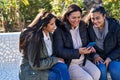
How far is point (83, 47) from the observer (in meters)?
5.12

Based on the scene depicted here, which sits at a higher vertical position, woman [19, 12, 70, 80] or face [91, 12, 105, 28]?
face [91, 12, 105, 28]

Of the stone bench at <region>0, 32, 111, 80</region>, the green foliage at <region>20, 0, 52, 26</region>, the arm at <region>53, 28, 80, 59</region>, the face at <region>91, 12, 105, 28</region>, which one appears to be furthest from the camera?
the green foliage at <region>20, 0, 52, 26</region>

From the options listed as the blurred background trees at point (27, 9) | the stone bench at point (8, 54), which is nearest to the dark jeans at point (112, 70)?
the stone bench at point (8, 54)

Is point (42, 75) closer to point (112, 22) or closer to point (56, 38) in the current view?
point (56, 38)

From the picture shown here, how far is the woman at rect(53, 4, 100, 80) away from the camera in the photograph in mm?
4961

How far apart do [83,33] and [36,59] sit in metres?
0.91

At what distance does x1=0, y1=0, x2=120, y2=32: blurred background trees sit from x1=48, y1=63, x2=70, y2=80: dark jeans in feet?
8.83

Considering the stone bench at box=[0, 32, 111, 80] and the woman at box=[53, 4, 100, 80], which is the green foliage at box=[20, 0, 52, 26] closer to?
the stone bench at box=[0, 32, 111, 80]

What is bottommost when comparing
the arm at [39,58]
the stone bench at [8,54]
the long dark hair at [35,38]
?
the stone bench at [8,54]

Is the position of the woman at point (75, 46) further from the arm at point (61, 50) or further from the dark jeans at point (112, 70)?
the dark jeans at point (112, 70)

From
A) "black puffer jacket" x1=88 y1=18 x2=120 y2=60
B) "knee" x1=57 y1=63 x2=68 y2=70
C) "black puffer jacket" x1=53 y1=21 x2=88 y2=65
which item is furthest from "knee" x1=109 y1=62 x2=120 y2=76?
"knee" x1=57 y1=63 x2=68 y2=70

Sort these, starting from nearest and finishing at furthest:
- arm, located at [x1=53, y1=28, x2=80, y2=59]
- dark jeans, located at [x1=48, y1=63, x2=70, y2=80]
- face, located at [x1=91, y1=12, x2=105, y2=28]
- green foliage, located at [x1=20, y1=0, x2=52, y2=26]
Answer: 1. dark jeans, located at [x1=48, y1=63, x2=70, y2=80]
2. arm, located at [x1=53, y1=28, x2=80, y2=59]
3. face, located at [x1=91, y1=12, x2=105, y2=28]
4. green foliage, located at [x1=20, y1=0, x2=52, y2=26]

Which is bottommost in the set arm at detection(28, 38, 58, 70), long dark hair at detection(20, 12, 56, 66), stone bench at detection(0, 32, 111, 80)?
stone bench at detection(0, 32, 111, 80)

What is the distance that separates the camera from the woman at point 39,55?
4582mm
